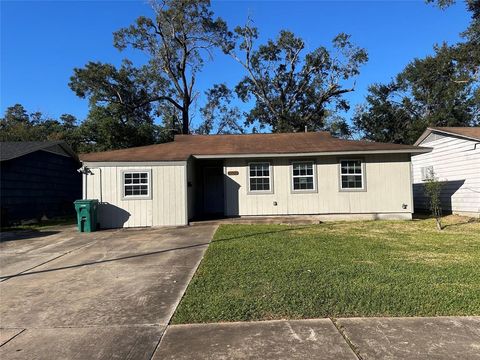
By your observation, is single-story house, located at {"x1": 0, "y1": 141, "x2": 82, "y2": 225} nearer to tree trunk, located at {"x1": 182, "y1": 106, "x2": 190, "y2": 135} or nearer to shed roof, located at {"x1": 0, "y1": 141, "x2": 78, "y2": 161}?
shed roof, located at {"x1": 0, "y1": 141, "x2": 78, "y2": 161}

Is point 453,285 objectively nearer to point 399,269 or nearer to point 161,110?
point 399,269

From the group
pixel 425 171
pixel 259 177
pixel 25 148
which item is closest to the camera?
pixel 259 177

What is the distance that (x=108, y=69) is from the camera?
110ft

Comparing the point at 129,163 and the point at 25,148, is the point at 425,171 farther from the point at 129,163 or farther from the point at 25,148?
the point at 25,148

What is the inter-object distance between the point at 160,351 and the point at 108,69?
33393mm

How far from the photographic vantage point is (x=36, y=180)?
752 inches

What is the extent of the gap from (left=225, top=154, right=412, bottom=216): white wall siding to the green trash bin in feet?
15.8

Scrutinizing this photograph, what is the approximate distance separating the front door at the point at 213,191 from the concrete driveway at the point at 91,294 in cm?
575

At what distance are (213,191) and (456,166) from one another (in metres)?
10.2

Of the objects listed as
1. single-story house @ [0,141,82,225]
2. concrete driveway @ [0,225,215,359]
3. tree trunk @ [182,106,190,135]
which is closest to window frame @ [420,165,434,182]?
concrete driveway @ [0,225,215,359]

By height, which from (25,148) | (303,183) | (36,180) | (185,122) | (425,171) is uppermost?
(185,122)

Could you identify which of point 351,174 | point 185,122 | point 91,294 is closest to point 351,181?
point 351,174

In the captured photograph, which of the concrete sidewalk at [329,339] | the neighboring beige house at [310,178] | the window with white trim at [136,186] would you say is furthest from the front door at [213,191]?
the concrete sidewalk at [329,339]

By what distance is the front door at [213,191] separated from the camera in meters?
16.5
